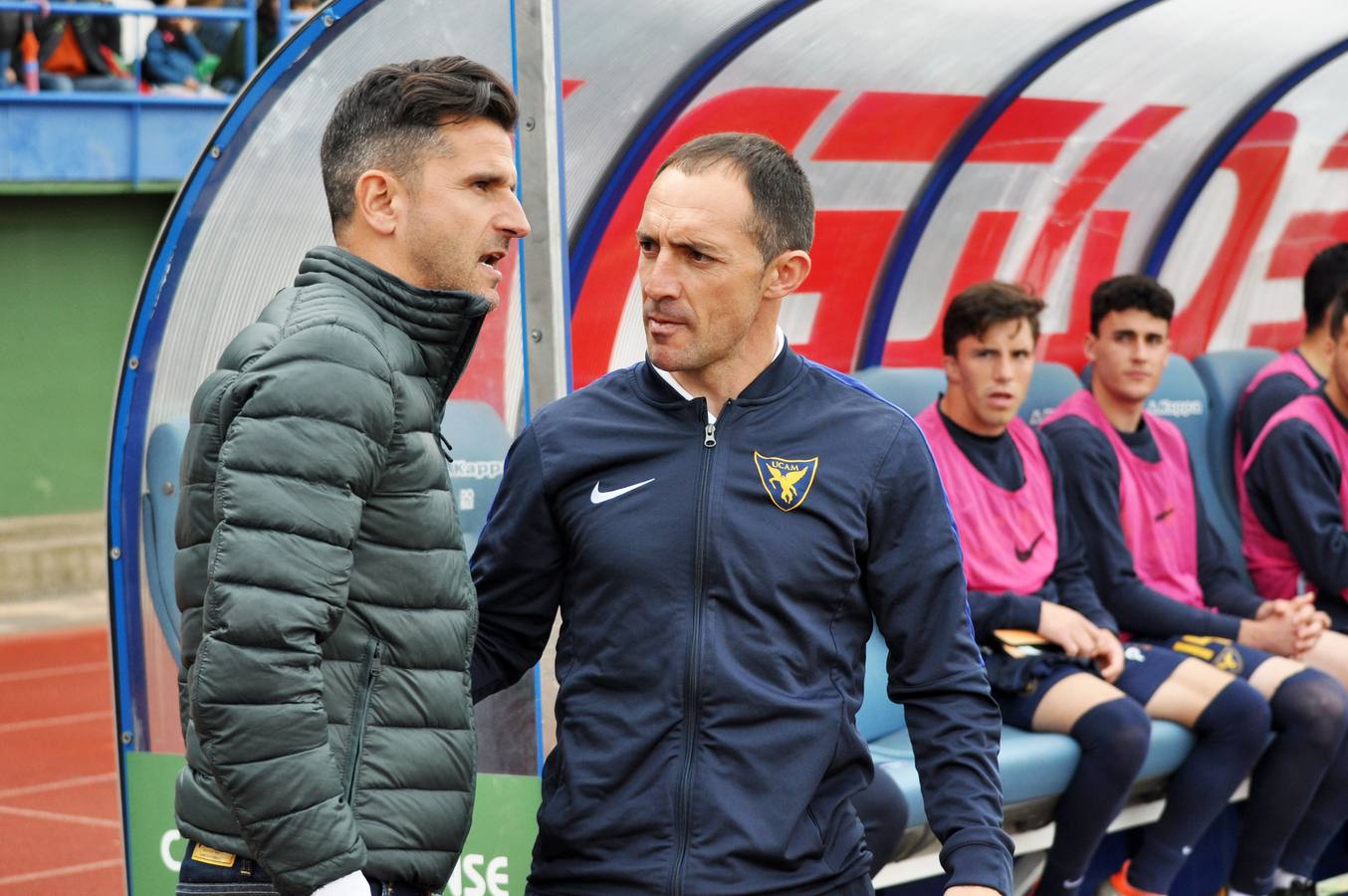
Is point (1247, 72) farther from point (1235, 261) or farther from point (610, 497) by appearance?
point (610, 497)

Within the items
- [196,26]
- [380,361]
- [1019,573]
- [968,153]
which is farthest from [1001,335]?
[196,26]

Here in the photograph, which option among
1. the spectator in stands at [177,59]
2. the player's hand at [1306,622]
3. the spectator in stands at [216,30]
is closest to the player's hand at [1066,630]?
the player's hand at [1306,622]

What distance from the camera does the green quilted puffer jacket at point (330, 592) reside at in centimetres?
203

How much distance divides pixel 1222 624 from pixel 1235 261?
2525 millimetres

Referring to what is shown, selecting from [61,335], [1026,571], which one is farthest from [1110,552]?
[61,335]

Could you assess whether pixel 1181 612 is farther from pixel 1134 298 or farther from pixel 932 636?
pixel 932 636

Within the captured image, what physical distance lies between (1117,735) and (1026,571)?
0.60 metres

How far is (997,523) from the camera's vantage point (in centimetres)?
506

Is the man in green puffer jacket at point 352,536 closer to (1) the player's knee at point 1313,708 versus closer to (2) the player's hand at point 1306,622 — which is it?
(1) the player's knee at point 1313,708

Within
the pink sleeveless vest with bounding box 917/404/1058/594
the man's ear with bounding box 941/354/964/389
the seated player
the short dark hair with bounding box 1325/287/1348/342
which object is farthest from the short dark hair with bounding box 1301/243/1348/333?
the man's ear with bounding box 941/354/964/389

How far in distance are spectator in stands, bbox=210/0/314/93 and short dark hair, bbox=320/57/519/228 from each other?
11055 mm

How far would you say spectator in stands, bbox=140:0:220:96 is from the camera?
12703 mm

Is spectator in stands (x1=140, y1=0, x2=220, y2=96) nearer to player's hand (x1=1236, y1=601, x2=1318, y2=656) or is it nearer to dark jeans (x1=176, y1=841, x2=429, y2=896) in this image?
player's hand (x1=1236, y1=601, x2=1318, y2=656)

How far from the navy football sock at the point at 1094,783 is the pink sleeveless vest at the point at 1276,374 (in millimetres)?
1859
